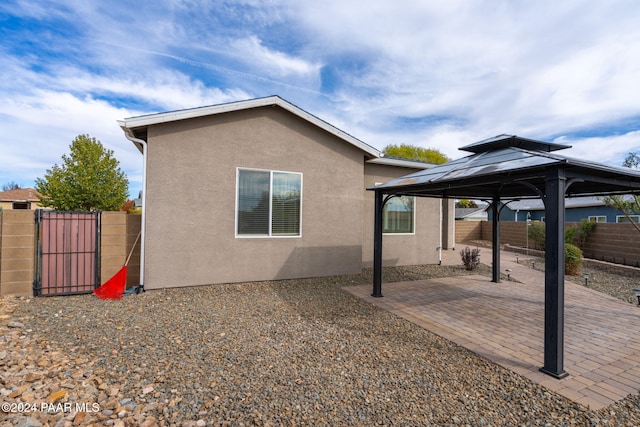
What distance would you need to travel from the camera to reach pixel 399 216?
9.55m

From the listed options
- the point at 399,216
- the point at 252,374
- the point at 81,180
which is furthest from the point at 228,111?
the point at 81,180

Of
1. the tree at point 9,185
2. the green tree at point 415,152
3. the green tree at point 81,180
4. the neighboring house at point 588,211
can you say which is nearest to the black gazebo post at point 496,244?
the neighboring house at point 588,211

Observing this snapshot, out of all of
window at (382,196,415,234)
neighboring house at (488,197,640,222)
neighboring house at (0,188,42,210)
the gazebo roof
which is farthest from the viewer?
neighboring house at (0,188,42,210)

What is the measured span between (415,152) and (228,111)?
34.8m

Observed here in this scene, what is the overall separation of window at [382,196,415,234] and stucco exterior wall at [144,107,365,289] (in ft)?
4.25

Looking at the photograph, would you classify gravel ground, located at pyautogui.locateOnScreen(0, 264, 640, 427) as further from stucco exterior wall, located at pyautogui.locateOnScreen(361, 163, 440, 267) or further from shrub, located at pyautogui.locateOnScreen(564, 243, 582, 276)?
shrub, located at pyautogui.locateOnScreen(564, 243, 582, 276)

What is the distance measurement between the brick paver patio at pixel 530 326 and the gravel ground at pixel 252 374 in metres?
0.24

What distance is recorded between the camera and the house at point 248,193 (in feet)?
21.0

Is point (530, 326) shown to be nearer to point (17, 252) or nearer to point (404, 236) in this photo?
point (404, 236)

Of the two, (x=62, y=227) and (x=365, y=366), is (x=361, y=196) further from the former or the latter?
(x=62, y=227)

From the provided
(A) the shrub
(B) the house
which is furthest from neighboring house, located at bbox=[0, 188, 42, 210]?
(A) the shrub

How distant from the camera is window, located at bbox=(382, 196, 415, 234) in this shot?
9320 millimetres

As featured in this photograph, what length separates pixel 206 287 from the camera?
668 cm

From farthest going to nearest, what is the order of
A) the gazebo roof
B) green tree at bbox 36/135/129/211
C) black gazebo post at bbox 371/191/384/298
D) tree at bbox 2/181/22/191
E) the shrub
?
tree at bbox 2/181/22/191 → green tree at bbox 36/135/129/211 → the shrub → black gazebo post at bbox 371/191/384/298 → the gazebo roof
